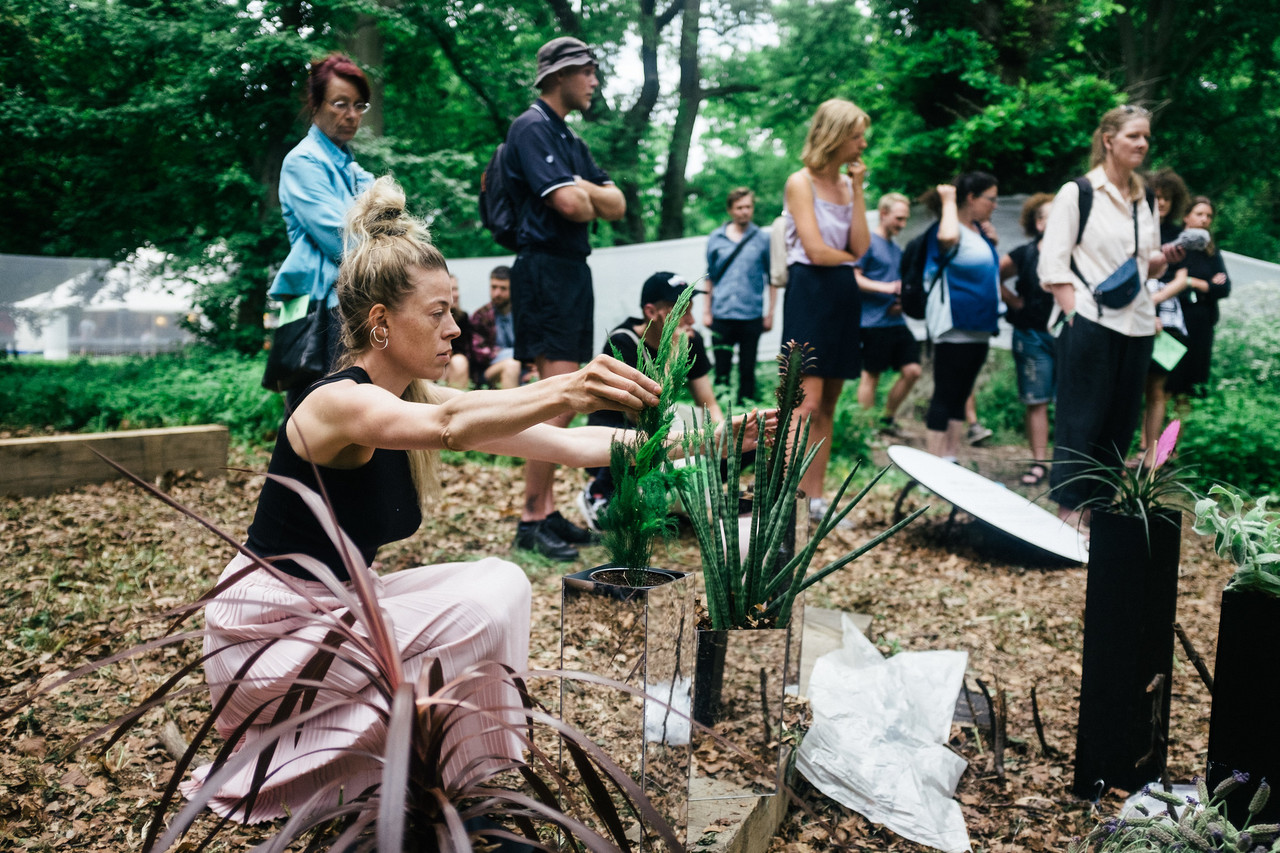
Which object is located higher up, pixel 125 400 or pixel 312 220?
pixel 312 220

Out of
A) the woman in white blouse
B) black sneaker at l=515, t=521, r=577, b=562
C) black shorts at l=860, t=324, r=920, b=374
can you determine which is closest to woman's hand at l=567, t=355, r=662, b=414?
black sneaker at l=515, t=521, r=577, b=562

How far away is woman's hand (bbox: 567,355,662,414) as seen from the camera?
1.60 m

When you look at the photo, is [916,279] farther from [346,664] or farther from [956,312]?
[346,664]

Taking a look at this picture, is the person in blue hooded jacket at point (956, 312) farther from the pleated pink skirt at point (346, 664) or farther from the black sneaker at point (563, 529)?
the pleated pink skirt at point (346, 664)

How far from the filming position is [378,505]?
2.17 m

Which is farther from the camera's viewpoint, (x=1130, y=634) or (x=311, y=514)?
(x=1130, y=634)

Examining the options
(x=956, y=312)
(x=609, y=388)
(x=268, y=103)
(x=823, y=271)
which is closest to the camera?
(x=609, y=388)

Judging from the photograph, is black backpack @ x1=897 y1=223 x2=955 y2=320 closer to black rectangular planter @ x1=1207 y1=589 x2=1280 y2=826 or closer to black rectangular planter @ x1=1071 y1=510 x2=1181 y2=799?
black rectangular planter @ x1=1071 y1=510 x2=1181 y2=799

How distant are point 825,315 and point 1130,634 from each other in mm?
2509

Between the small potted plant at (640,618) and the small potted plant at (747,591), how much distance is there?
268 mm

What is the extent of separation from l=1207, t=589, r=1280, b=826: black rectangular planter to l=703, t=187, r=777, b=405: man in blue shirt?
529 cm

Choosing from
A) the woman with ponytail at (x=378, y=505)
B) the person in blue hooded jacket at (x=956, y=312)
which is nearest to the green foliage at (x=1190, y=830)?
the woman with ponytail at (x=378, y=505)

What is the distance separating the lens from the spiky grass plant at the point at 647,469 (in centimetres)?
172

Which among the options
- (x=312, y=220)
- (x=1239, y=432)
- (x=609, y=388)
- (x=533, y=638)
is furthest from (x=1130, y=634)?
(x=1239, y=432)
